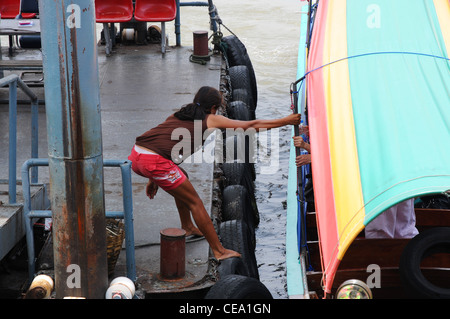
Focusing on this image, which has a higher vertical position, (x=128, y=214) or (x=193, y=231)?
(x=128, y=214)

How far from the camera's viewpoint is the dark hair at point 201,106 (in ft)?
18.1

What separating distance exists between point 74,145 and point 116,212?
0.87 meters

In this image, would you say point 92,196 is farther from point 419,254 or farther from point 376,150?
point 419,254

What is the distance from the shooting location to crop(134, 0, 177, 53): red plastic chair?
11.6m

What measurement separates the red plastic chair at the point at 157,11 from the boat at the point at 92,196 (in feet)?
Result: 6.08

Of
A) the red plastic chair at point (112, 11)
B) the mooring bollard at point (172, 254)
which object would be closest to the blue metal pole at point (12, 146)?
the mooring bollard at point (172, 254)

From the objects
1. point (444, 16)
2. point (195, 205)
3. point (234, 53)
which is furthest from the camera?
point (234, 53)

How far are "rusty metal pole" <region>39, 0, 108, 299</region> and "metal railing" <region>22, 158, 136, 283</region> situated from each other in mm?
380

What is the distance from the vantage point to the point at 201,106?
5.58m

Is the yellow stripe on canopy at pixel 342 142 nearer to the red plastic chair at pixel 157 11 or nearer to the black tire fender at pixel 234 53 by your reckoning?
the red plastic chair at pixel 157 11

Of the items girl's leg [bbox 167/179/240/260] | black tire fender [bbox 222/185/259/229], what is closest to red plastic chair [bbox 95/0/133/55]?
black tire fender [bbox 222/185/259/229]

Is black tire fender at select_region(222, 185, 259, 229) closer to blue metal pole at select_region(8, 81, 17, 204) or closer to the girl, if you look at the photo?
the girl

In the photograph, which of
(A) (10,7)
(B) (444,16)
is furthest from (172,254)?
(A) (10,7)

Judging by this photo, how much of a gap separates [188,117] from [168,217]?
1.30m
